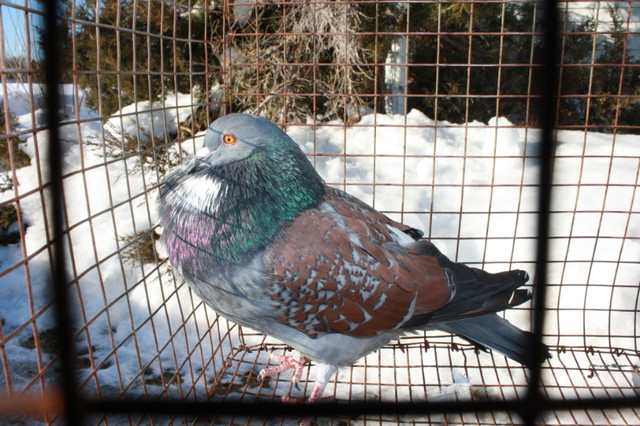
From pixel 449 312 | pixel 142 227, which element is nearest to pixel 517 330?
pixel 449 312

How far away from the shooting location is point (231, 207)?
167 cm

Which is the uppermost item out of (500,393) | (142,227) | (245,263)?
(245,263)

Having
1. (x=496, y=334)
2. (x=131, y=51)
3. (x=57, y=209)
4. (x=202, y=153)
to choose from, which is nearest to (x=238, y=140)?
(x=202, y=153)

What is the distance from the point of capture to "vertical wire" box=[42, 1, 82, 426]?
2.72 ft

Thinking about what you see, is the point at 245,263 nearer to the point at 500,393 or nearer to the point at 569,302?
the point at 500,393

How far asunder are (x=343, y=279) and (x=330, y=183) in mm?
1101

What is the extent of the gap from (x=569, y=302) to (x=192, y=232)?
2.00 meters

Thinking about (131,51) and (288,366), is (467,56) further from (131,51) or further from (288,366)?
(288,366)

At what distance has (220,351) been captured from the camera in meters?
2.33

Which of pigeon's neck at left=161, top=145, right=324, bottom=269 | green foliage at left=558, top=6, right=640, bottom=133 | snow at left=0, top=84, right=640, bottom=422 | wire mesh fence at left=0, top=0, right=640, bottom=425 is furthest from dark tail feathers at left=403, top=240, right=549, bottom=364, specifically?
green foliage at left=558, top=6, right=640, bottom=133

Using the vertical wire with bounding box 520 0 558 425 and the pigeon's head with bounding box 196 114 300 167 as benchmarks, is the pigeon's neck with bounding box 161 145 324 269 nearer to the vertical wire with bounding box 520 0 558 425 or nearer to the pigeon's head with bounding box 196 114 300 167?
the pigeon's head with bounding box 196 114 300 167

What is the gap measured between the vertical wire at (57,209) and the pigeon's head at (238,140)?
2.54 ft

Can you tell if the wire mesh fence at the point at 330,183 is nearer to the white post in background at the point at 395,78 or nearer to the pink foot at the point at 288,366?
the pink foot at the point at 288,366

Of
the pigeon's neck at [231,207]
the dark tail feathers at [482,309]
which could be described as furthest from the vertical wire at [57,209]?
the dark tail feathers at [482,309]
